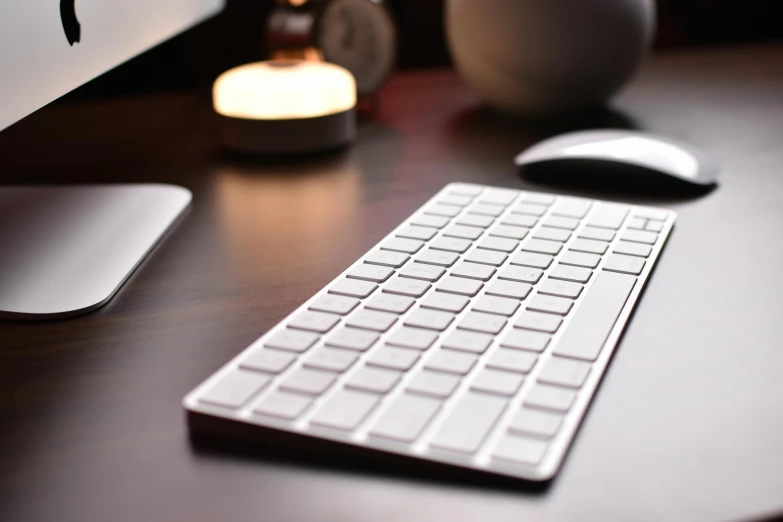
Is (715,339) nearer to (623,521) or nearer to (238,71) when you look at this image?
(623,521)

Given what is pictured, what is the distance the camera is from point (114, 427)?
0.38m

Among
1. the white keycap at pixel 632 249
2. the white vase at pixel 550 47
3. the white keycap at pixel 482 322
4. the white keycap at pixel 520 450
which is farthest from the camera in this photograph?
the white vase at pixel 550 47

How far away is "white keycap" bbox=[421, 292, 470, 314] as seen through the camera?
45 centimetres

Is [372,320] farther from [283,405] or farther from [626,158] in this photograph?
[626,158]

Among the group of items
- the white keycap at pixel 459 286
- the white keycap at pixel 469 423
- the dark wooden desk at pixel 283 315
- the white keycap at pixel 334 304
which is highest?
the white keycap at pixel 469 423

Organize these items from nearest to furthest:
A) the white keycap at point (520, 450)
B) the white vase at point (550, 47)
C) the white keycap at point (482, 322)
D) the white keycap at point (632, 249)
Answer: the white keycap at point (520, 450), the white keycap at point (482, 322), the white keycap at point (632, 249), the white vase at point (550, 47)

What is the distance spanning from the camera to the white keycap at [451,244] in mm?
544

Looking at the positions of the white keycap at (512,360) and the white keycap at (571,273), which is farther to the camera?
the white keycap at (571,273)

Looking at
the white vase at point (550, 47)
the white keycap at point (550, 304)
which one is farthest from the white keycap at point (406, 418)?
the white vase at point (550, 47)

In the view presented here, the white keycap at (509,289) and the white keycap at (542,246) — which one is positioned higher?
the white keycap at (509,289)

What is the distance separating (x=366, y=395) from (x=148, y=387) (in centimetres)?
12

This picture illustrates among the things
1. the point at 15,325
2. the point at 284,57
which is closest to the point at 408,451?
the point at 15,325

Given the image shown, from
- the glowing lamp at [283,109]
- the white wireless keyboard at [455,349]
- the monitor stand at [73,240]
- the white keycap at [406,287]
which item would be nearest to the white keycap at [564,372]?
the white wireless keyboard at [455,349]

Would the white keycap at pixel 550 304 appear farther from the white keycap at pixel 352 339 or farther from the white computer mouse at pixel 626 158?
the white computer mouse at pixel 626 158
